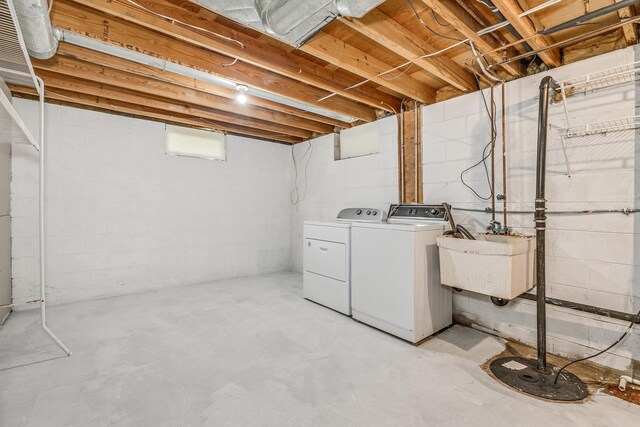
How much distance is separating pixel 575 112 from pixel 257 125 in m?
3.43

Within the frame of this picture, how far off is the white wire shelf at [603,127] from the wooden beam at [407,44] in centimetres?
94

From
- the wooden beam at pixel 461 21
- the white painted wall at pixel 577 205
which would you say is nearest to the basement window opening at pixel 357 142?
the white painted wall at pixel 577 205

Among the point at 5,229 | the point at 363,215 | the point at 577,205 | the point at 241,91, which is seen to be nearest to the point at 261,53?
the point at 241,91

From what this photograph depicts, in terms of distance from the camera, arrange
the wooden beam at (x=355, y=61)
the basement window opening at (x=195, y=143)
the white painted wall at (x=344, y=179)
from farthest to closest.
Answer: the basement window opening at (x=195, y=143)
the white painted wall at (x=344, y=179)
the wooden beam at (x=355, y=61)

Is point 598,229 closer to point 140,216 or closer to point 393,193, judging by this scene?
point 393,193

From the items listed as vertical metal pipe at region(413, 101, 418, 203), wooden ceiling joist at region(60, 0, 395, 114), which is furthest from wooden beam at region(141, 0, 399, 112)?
vertical metal pipe at region(413, 101, 418, 203)

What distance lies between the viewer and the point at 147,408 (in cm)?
165

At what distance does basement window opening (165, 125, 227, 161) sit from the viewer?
13.3 feet

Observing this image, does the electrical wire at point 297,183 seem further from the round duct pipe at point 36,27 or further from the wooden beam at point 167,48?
the round duct pipe at point 36,27

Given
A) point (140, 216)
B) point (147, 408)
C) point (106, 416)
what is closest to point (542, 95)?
point (147, 408)

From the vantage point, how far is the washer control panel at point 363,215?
3.24 m

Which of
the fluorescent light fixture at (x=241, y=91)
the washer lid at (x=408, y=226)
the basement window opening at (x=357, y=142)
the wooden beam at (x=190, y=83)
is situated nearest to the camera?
the wooden beam at (x=190, y=83)

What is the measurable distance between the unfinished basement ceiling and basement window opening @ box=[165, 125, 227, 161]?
651 mm

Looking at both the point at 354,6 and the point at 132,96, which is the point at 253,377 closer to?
the point at 354,6
